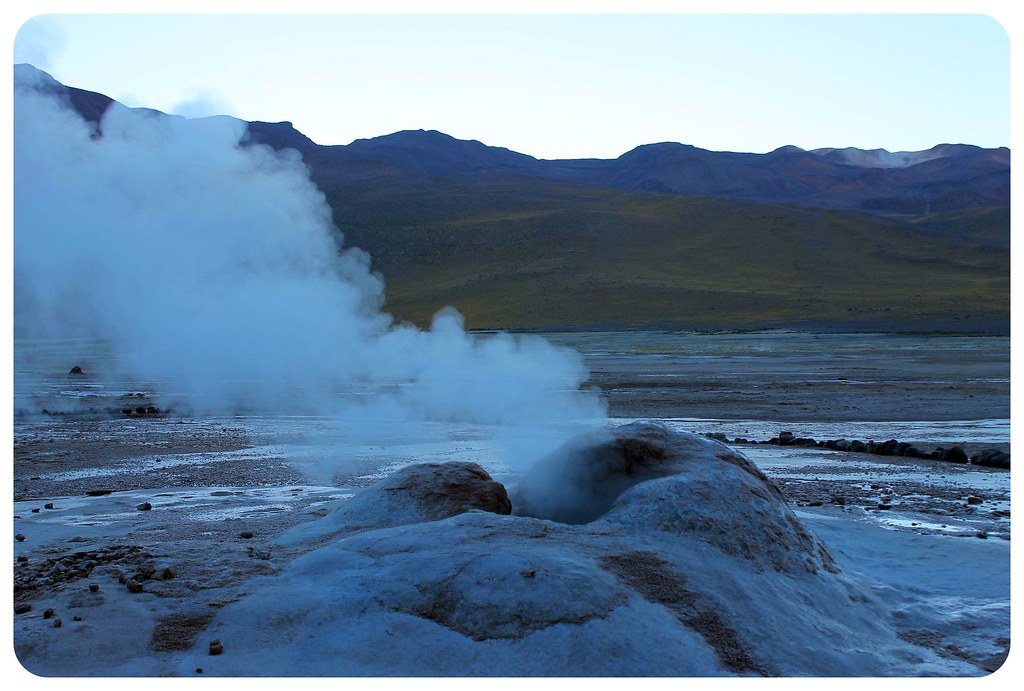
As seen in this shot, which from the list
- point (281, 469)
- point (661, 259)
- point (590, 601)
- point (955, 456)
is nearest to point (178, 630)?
point (590, 601)

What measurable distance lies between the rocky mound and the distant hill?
67.0 feet

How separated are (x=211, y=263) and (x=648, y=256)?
68.4 m

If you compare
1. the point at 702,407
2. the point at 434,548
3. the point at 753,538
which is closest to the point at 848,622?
the point at 753,538

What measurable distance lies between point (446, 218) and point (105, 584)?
3681 inches

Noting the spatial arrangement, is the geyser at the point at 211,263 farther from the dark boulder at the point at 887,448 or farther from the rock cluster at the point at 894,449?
the dark boulder at the point at 887,448

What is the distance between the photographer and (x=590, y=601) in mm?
6582

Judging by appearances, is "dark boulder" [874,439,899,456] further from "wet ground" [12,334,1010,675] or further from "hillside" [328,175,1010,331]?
"hillside" [328,175,1010,331]

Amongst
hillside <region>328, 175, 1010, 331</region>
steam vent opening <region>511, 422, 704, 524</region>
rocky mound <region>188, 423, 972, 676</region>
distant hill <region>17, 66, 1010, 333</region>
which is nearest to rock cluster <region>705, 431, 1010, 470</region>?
steam vent opening <region>511, 422, 704, 524</region>

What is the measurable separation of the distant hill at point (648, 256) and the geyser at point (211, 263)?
818 centimetres

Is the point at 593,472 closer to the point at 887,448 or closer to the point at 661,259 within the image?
the point at 887,448

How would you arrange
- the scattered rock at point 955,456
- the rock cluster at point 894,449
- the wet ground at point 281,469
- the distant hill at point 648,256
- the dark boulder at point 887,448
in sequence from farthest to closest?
the distant hill at point 648,256
the dark boulder at point 887,448
the scattered rock at point 955,456
the rock cluster at point 894,449
the wet ground at point 281,469

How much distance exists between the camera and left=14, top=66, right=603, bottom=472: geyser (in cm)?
1652

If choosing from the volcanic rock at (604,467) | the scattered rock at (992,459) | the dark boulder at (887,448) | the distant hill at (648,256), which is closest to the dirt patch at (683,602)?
the volcanic rock at (604,467)

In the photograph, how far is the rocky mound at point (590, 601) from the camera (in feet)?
20.3
